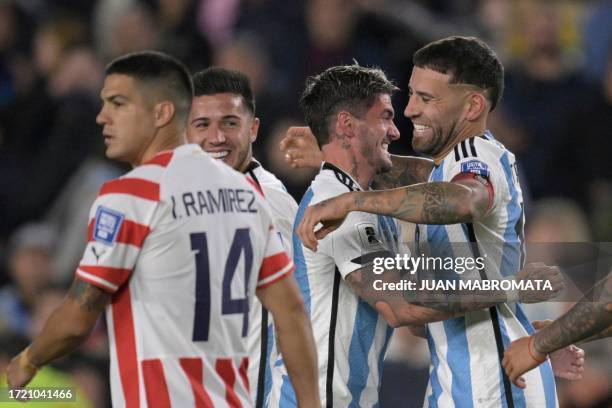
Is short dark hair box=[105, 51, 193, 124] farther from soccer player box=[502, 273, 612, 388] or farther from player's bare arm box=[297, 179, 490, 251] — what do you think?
soccer player box=[502, 273, 612, 388]

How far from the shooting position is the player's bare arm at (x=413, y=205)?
4277 mm

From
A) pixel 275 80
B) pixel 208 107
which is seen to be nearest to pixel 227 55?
pixel 275 80

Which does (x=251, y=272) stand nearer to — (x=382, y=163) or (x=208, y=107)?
(x=382, y=163)

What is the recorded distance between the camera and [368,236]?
4.79m

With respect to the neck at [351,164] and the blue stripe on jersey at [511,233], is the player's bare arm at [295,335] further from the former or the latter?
the neck at [351,164]

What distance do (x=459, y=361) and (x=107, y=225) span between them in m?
1.68

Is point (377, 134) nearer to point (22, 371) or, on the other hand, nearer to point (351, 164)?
point (351, 164)

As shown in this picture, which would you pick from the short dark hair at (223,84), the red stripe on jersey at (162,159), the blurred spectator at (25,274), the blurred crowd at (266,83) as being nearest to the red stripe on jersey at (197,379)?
the red stripe on jersey at (162,159)

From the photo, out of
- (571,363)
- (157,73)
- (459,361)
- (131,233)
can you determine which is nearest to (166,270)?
(131,233)

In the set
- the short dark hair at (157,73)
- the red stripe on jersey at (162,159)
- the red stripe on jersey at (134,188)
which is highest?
the short dark hair at (157,73)

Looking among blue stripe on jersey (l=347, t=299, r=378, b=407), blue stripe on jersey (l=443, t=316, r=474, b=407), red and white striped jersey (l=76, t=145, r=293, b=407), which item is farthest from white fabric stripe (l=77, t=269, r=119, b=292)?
blue stripe on jersey (l=443, t=316, r=474, b=407)

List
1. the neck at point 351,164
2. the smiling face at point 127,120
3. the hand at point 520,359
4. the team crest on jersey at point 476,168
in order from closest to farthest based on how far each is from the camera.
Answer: the smiling face at point 127,120 → the hand at point 520,359 → the team crest on jersey at point 476,168 → the neck at point 351,164

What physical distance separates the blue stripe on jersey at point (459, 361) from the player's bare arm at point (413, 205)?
0.53 meters

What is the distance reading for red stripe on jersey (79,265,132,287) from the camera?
3650 mm
